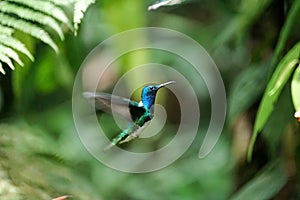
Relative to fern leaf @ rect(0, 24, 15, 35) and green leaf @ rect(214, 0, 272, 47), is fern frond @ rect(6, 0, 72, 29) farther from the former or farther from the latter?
green leaf @ rect(214, 0, 272, 47)

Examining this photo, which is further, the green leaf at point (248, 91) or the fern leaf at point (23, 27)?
the green leaf at point (248, 91)

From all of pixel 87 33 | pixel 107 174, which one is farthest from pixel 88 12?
pixel 107 174

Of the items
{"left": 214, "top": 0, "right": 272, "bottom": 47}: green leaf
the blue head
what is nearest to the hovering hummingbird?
the blue head

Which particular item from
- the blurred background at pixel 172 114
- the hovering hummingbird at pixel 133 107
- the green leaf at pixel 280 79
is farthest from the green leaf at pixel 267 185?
the hovering hummingbird at pixel 133 107

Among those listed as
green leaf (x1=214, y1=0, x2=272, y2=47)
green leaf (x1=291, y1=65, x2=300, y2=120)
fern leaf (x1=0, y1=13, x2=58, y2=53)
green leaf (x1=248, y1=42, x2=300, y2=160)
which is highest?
green leaf (x1=214, y1=0, x2=272, y2=47)

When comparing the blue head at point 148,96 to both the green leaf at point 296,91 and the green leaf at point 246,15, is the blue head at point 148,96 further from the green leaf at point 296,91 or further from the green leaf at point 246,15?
the green leaf at point 246,15

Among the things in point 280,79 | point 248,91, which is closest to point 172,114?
point 248,91

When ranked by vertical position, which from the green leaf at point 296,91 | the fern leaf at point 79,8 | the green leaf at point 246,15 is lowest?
the green leaf at point 296,91

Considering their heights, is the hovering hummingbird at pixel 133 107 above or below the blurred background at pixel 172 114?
below
